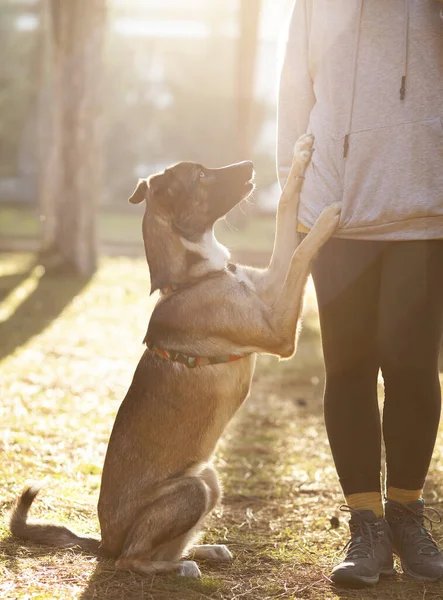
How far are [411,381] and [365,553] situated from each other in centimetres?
67

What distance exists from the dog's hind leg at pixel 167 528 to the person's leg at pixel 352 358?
581mm

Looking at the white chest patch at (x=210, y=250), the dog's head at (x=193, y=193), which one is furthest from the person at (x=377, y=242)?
the dog's head at (x=193, y=193)

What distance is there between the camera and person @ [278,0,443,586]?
3.02 meters

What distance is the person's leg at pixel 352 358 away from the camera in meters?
3.14

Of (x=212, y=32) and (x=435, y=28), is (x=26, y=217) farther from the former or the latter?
(x=435, y=28)

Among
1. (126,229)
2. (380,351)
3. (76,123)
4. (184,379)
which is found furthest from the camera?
(126,229)

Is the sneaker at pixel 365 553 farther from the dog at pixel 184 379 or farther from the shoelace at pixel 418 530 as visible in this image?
the dog at pixel 184 379

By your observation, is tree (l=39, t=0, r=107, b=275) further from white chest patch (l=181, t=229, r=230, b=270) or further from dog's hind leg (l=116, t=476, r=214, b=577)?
dog's hind leg (l=116, t=476, r=214, b=577)

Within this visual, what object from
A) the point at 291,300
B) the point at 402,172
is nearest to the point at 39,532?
the point at 291,300

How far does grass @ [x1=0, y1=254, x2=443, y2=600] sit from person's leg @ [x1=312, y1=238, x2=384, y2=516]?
1.38 feet

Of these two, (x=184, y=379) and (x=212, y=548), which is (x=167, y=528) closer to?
(x=212, y=548)

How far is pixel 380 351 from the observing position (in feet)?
10.4

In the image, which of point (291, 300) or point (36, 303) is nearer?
point (291, 300)

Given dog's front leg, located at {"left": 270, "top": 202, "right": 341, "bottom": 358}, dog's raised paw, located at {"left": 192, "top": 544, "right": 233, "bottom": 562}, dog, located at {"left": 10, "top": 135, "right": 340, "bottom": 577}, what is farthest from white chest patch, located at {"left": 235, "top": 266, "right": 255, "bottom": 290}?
dog's raised paw, located at {"left": 192, "top": 544, "right": 233, "bottom": 562}
